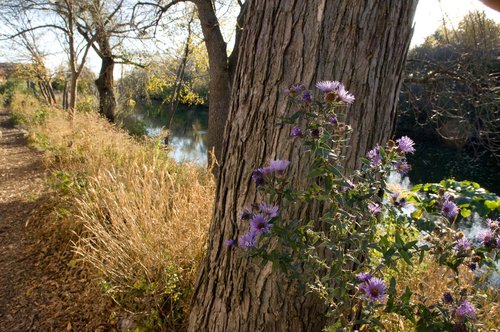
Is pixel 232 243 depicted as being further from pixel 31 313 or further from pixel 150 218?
pixel 31 313

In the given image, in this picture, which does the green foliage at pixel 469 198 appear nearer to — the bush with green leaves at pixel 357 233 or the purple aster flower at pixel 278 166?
the bush with green leaves at pixel 357 233

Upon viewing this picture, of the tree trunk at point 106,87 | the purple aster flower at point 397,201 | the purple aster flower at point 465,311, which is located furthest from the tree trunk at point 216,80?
the tree trunk at point 106,87

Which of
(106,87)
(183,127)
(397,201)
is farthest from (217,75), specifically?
(183,127)

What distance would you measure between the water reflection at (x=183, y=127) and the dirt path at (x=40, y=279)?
5.94 m

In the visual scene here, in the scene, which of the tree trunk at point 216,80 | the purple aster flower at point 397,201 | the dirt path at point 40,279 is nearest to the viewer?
the purple aster flower at point 397,201

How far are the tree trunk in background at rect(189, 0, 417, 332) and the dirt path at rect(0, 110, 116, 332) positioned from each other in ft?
4.15

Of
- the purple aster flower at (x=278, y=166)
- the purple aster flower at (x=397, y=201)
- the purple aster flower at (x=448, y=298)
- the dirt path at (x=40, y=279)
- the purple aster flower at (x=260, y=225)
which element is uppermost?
the purple aster flower at (x=278, y=166)

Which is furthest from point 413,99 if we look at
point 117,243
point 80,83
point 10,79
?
point 10,79

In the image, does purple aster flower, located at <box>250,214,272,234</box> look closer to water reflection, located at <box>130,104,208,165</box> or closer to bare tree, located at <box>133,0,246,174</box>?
bare tree, located at <box>133,0,246,174</box>

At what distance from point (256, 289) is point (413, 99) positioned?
4022 millimetres

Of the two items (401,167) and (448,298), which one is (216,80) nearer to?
(401,167)

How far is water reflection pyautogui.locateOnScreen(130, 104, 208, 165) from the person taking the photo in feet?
49.2

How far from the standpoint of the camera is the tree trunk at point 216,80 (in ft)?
17.7

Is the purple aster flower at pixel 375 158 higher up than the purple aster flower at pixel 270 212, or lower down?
higher up
